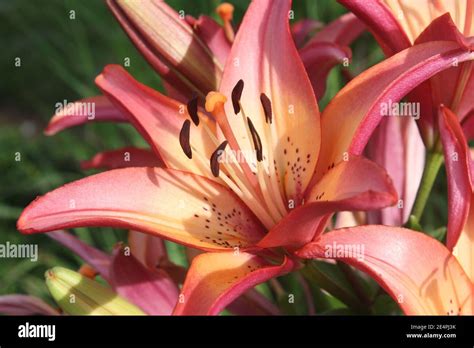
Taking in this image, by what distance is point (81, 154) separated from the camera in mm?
2420

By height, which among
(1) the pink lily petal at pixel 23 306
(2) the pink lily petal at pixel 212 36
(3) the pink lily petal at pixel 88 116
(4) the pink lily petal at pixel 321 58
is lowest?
(1) the pink lily petal at pixel 23 306

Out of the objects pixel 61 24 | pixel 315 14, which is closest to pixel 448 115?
pixel 315 14

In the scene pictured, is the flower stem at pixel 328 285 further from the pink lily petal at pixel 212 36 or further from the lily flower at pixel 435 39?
the pink lily petal at pixel 212 36

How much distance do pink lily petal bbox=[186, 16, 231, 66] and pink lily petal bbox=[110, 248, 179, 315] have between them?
0.30m

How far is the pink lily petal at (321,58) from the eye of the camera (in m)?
1.08

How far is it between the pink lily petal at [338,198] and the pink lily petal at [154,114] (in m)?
0.17

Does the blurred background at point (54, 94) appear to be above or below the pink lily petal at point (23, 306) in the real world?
above

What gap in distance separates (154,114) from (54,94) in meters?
2.44

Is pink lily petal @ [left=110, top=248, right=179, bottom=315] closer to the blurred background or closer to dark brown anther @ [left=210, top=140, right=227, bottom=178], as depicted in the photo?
dark brown anther @ [left=210, top=140, right=227, bottom=178]

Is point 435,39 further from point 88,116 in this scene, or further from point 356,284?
point 88,116

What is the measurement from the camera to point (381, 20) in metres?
0.98
